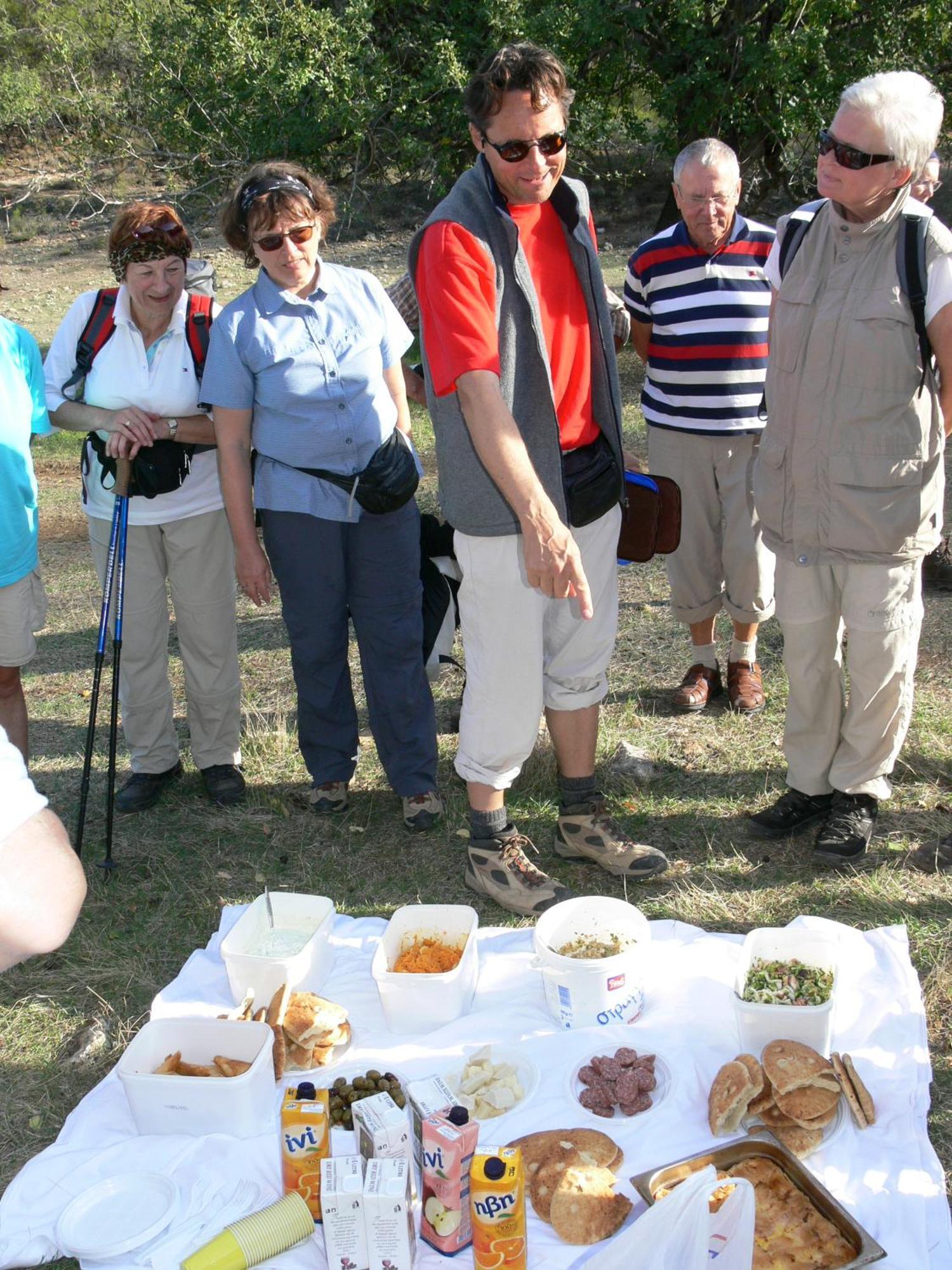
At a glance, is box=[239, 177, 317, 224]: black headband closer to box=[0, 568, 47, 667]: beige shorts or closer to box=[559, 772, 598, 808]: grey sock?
box=[0, 568, 47, 667]: beige shorts

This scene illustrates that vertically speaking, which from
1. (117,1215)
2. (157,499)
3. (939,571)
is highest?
(157,499)

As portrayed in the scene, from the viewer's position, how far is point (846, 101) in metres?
2.90

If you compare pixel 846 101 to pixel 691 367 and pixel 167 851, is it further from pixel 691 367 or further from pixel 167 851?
pixel 167 851

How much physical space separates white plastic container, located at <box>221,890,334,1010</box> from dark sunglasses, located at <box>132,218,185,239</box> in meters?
2.03

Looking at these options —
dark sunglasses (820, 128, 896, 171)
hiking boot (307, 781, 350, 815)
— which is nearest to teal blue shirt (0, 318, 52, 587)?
hiking boot (307, 781, 350, 815)

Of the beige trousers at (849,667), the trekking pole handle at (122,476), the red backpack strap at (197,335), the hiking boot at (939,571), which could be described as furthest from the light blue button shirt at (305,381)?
the hiking boot at (939,571)

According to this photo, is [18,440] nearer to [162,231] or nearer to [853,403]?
[162,231]

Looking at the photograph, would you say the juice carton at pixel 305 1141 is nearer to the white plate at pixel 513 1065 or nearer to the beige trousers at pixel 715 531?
the white plate at pixel 513 1065

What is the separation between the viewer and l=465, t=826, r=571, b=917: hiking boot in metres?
3.37

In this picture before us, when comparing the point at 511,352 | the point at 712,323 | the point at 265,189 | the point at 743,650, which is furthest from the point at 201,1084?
the point at 712,323

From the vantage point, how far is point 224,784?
13.5ft

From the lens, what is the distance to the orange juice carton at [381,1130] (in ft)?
6.97

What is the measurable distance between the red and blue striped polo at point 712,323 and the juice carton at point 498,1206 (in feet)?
9.35

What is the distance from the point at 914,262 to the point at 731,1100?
6.83 ft
